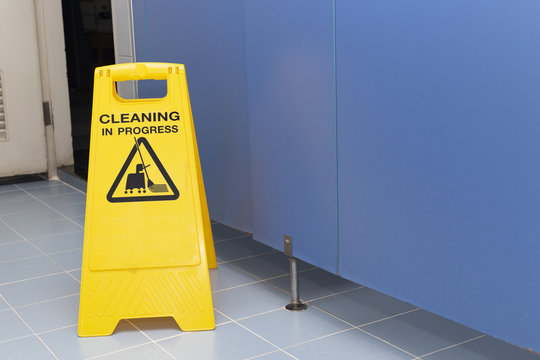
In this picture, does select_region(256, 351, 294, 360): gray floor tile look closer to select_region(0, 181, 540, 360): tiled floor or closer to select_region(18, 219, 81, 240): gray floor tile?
select_region(0, 181, 540, 360): tiled floor

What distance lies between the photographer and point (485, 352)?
1927 mm

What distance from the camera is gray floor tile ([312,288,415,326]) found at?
7.20ft

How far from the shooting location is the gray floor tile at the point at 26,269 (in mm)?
2656

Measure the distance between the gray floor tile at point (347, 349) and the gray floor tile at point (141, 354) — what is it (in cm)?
38

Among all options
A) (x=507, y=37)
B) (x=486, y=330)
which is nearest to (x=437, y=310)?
(x=486, y=330)

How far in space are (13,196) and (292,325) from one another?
2505mm

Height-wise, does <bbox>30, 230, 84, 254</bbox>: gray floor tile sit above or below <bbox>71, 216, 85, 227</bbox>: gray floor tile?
below

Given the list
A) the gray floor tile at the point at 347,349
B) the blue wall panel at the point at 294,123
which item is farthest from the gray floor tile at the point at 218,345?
the blue wall panel at the point at 294,123

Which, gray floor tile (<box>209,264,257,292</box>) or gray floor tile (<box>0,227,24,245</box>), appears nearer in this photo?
gray floor tile (<box>209,264,257,292</box>)

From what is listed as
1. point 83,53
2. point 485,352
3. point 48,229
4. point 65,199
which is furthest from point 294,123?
point 83,53

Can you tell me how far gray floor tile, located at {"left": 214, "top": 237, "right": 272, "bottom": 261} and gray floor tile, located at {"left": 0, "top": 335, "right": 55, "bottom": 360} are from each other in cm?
93

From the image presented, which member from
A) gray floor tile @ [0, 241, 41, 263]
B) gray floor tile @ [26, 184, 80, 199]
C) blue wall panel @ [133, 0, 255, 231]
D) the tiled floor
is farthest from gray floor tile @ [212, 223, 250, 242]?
gray floor tile @ [26, 184, 80, 199]

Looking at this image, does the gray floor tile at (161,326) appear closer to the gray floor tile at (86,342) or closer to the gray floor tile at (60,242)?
the gray floor tile at (86,342)

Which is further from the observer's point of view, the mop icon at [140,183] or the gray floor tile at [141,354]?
the mop icon at [140,183]
